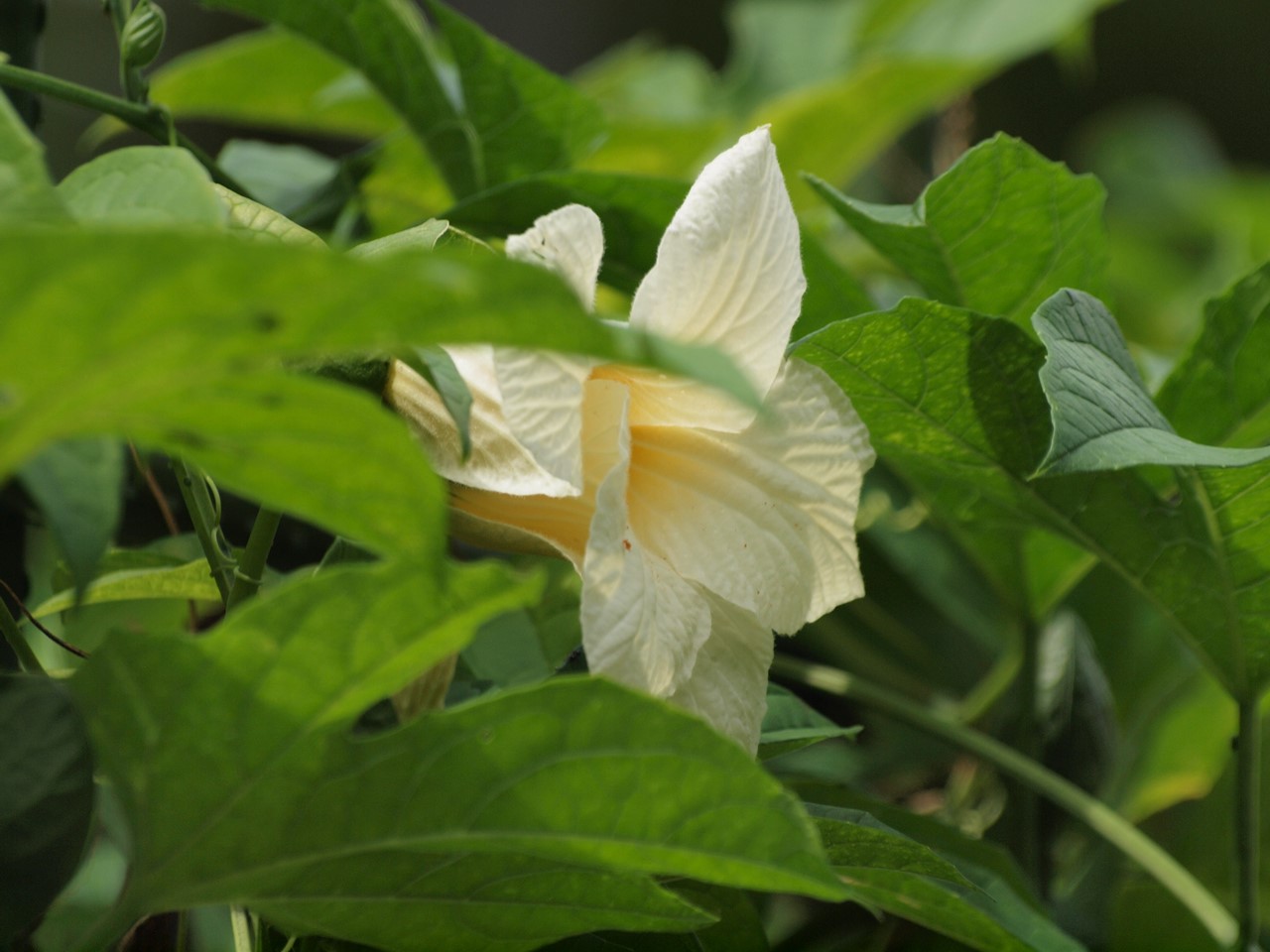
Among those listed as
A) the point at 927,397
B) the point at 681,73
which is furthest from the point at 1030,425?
the point at 681,73

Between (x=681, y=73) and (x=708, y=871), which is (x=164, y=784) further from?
(x=681, y=73)

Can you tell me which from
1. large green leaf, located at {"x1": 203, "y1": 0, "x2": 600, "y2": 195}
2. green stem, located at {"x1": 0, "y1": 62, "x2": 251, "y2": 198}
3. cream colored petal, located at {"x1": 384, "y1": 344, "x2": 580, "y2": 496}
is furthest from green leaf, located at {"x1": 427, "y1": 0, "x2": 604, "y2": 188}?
cream colored petal, located at {"x1": 384, "y1": 344, "x2": 580, "y2": 496}

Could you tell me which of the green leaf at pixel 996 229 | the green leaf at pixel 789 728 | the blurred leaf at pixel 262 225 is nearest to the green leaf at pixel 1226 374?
the green leaf at pixel 996 229

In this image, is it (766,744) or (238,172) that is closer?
(766,744)

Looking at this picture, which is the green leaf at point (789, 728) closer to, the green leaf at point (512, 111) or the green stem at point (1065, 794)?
the green stem at point (1065, 794)

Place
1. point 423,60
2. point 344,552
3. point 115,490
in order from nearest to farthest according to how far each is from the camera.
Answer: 1. point 115,490
2. point 344,552
3. point 423,60

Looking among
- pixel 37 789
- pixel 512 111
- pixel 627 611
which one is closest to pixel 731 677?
pixel 627 611

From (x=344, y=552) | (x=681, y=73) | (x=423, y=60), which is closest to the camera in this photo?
(x=344, y=552)
